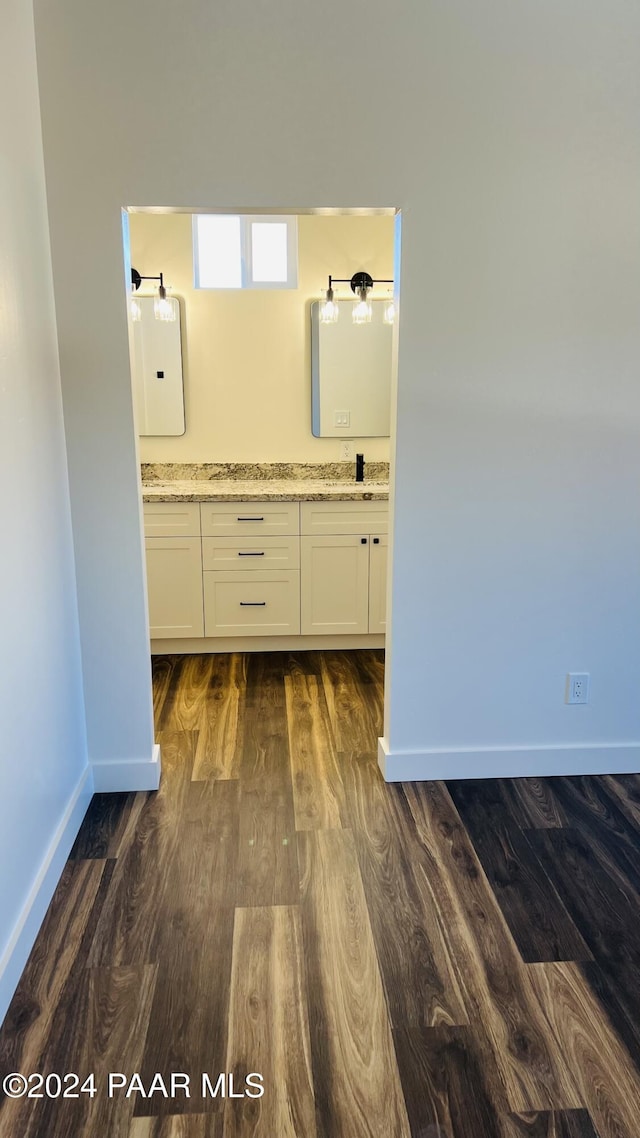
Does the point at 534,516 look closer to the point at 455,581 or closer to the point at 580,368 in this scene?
the point at 455,581

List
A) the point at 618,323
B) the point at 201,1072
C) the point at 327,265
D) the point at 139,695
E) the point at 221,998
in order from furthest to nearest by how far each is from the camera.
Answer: the point at 327,265, the point at 139,695, the point at 618,323, the point at 221,998, the point at 201,1072

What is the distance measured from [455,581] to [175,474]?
2239 millimetres

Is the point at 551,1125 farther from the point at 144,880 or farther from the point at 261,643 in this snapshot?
the point at 261,643

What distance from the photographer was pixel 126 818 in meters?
2.44

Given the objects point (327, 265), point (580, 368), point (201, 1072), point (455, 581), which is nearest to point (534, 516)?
point (455, 581)

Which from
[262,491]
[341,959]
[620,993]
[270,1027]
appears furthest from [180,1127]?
[262,491]

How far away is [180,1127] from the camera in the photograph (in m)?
1.41

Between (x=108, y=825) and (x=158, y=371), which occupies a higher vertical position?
(x=158, y=371)

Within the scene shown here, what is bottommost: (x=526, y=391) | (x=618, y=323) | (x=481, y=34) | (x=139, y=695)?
(x=139, y=695)

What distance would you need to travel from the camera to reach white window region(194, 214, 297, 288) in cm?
401

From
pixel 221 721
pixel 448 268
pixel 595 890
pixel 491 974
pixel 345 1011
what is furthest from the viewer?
pixel 221 721

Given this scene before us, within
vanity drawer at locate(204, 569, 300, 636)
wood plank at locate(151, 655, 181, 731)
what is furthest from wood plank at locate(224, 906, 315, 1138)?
vanity drawer at locate(204, 569, 300, 636)

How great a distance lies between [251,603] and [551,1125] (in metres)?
2.72

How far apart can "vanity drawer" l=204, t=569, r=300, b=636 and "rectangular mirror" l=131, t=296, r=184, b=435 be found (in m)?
0.99
